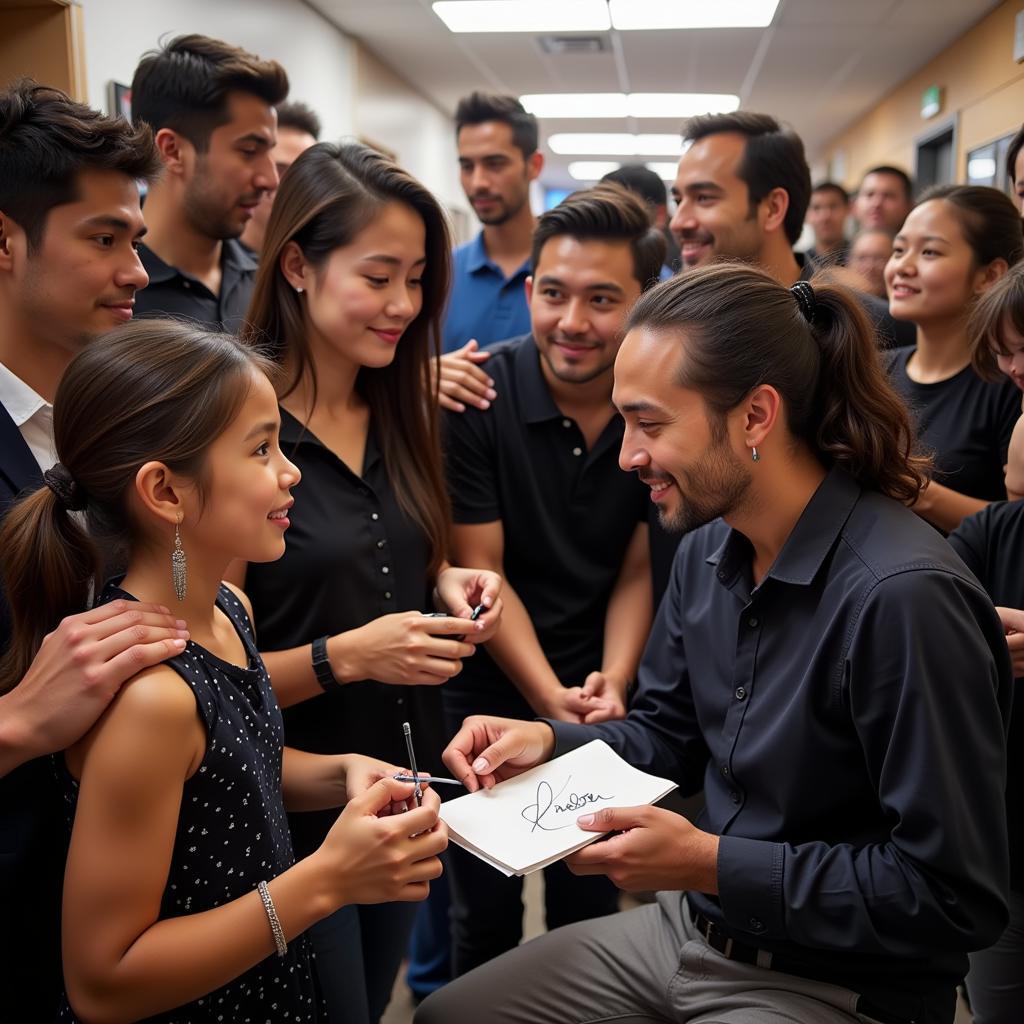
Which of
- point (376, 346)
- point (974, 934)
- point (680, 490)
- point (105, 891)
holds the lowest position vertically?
point (974, 934)

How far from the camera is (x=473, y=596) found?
1852 millimetres

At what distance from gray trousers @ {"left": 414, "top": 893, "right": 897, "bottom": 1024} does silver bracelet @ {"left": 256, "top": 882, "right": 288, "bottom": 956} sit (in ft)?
1.48

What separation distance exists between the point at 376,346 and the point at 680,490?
0.69 m

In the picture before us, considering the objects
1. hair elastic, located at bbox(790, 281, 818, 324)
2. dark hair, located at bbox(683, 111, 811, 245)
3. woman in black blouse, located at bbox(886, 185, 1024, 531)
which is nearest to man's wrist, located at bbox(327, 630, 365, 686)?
hair elastic, located at bbox(790, 281, 818, 324)

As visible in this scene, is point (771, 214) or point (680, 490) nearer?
point (680, 490)

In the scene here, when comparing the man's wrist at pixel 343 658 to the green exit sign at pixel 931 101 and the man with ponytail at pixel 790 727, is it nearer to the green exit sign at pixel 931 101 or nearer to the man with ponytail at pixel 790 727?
the man with ponytail at pixel 790 727

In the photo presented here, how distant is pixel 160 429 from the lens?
1211 millimetres

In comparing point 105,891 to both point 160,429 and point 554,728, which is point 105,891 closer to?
point 160,429

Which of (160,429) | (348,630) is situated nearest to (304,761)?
(348,630)

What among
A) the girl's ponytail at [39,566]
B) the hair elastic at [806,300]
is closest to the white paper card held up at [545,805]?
the girl's ponytail at [39,566]

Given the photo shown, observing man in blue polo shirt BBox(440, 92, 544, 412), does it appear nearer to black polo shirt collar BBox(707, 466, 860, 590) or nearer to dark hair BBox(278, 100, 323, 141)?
dark hair BBox(278, 100, 323, 141)

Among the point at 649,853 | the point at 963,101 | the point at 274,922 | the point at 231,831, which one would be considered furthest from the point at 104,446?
the point at 963,101

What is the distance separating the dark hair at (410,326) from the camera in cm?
178
